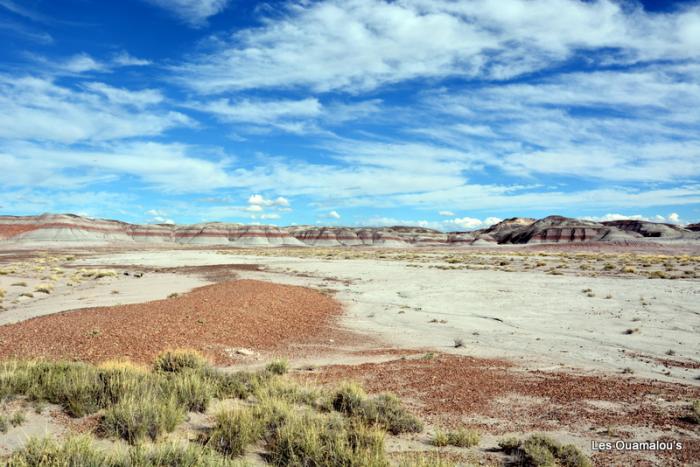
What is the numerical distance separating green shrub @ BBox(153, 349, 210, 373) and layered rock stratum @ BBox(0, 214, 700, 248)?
136 metres

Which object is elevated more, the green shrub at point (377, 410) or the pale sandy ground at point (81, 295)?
the green shrub at point (377, 410)

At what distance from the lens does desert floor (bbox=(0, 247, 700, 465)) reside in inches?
285

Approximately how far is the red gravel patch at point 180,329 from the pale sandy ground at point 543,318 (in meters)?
2.29

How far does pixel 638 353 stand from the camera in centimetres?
1238

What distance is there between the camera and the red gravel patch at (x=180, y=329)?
1130 centimetres

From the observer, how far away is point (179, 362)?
9.54 m

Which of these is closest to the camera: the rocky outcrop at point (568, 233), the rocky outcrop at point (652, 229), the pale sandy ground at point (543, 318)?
the pale sandy ground at point (543, 318)

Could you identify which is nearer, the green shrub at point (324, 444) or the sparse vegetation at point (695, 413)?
the green shrub at point (324, 444)

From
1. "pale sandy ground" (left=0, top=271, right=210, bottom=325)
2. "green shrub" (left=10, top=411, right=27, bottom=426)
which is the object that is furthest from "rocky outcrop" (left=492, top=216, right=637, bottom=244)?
"green shrub" (left=10, top=411, right=27, bottom=426)

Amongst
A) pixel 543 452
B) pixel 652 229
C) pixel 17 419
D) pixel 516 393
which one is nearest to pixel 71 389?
pixel 17 419

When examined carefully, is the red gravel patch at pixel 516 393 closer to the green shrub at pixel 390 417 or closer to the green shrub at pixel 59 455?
the green shrub at pixel 390 417

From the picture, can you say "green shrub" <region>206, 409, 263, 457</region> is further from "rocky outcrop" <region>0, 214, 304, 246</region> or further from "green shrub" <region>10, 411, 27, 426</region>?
"rocky outcrop" <region>0, 214, 304, 246</region>

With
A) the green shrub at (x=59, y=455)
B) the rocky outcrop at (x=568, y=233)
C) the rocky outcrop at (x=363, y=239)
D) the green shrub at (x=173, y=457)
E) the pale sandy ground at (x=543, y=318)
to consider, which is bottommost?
the pale sandy ground at (x=543, y=318)

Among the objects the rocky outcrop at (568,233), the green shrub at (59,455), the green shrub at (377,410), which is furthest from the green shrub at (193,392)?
the rocky outcrop at (568,233)
